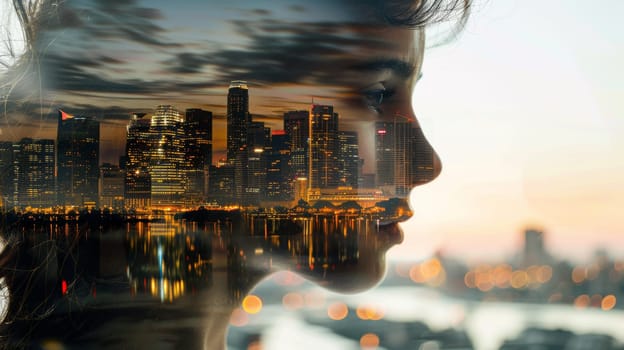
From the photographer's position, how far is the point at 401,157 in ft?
5.40

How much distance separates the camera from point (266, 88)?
151 cm

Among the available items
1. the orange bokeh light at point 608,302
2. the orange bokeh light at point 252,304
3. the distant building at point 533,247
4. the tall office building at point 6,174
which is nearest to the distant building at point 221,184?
the orange bokeh light at point 252,304

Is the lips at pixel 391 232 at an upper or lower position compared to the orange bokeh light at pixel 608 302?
upper

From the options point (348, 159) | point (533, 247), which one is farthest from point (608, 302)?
point (348, 159)

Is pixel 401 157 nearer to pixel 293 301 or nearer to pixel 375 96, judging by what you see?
→ pixel 375 96

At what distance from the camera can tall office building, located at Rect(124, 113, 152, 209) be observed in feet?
4.73

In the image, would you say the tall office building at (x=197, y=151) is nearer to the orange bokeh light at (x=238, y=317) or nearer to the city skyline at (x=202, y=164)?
the city skyline at (x=202, y=164)

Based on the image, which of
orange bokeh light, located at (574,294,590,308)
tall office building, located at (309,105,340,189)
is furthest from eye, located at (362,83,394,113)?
orange bokeh light, located at (574,294,590,308)

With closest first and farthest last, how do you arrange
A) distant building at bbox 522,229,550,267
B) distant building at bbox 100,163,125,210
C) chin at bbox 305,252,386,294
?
distant building at bbox 100,163,125,210, chin at bbox 305,252,386,294, distant building at bbox 522,229,550,267

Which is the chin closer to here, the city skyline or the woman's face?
the woman's face

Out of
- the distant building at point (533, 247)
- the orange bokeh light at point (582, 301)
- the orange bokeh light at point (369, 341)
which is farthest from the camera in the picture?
the orange bokeh light at point (582, 301)

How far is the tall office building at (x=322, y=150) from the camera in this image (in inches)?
59.8

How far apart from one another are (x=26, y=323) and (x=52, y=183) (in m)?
0.35

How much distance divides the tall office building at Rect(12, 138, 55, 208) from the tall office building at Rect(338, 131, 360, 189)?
0.70m
